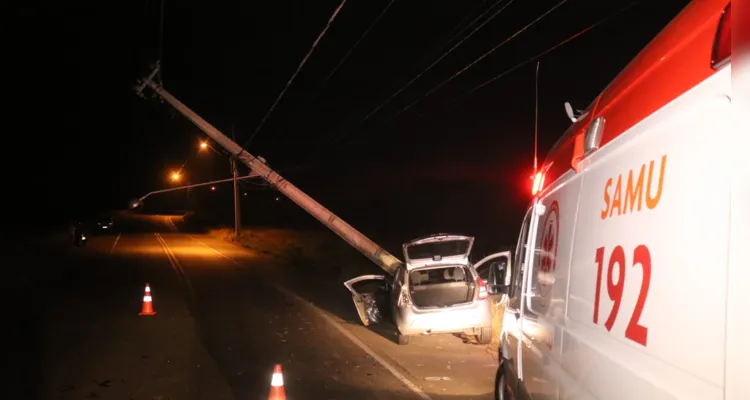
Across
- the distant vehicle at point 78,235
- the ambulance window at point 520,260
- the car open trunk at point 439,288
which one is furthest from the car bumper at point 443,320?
the distant vehicle at point 78,235

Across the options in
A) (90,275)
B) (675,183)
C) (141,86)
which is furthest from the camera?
(141,86)

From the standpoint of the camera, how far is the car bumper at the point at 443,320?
1166 centimetres

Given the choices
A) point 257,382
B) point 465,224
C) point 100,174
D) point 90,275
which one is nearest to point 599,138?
point 257,382

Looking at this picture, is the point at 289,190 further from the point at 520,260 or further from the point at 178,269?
the point at 520,260

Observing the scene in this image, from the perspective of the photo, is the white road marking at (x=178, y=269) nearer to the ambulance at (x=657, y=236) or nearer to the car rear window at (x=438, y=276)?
the car rear window at (x=438, y=276)

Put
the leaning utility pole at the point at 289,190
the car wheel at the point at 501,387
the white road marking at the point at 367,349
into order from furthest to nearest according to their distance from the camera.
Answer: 1. the leaning utility pole at the point at 289,190
2. the white road marking at the point at 367,349
3. the car wheel at the point at 501,387

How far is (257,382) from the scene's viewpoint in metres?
8.64

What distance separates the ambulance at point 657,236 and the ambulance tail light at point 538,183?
4.00 ft

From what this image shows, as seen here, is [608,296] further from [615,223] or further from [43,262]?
[43,262]

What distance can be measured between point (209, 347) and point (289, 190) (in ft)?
43.8

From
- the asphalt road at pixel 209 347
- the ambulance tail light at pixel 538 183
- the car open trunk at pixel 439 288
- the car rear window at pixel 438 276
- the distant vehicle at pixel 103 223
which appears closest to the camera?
the ambulance tail light at pixel 538 183

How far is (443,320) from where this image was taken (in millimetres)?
11680

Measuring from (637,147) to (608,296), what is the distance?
1.99 feet

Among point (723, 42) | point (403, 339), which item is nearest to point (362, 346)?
point (403, 339)
